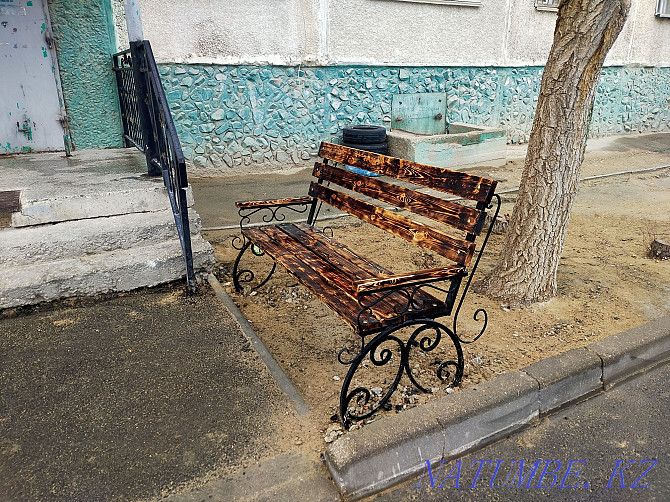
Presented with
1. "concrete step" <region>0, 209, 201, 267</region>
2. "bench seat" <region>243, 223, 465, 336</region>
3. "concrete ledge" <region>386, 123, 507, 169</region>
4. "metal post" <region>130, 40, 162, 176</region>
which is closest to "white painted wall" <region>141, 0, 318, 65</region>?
"concrete ledge" <region>386, 123, 507, 169</region>

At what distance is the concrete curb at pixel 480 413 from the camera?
218 centimetres

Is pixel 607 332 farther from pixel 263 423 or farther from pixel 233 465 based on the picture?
pixel 233 465

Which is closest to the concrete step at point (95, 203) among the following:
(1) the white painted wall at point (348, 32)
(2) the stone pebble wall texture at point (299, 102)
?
(2) the stone pebble wall texture at point (299, 102)

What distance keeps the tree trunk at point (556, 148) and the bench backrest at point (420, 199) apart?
2.76 ft

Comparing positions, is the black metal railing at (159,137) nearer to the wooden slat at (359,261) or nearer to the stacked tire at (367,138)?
the wooden slat at (359,261)

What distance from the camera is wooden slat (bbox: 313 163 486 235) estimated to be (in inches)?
109

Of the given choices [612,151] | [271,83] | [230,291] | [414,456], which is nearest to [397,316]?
[414,456]

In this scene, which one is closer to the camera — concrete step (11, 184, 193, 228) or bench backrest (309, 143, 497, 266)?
bench backrest (309, 143, 497, 266)

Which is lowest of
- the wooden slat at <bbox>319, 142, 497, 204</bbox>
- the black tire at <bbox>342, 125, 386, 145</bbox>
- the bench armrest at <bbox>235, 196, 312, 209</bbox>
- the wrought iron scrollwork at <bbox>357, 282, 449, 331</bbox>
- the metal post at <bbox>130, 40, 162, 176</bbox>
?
the wrought iron scrollwork at <bbox>357, 282, 449, 331</bbox>

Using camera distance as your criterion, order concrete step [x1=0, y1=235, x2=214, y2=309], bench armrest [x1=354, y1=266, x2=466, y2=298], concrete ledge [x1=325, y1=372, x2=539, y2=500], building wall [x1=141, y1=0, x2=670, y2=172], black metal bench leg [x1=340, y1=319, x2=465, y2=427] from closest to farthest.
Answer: concrete ledge [x1=325, y1=372, x2=539, y2=500], bench armrest [x1=354, y1=266, x2=466, y2=298], black metal bench leg [x1=340, y1=319, x2=465, y2=427], concrete step [x1=0, y1=235, x2=214, y2=309], building wall [x1=141, y1=0, x2=670, y2=172]

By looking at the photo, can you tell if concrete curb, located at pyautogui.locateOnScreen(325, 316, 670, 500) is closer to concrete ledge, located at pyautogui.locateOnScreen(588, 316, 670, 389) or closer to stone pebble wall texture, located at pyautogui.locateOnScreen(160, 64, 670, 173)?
concrete ledge, located at pyautogui.locateOnScreen(588, 316, 670, 389)

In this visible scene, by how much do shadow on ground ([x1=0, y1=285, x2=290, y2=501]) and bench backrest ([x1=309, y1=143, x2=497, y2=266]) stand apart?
1.14m

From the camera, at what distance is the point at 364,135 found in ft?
25.4

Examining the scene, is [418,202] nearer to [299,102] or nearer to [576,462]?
[576,462]
